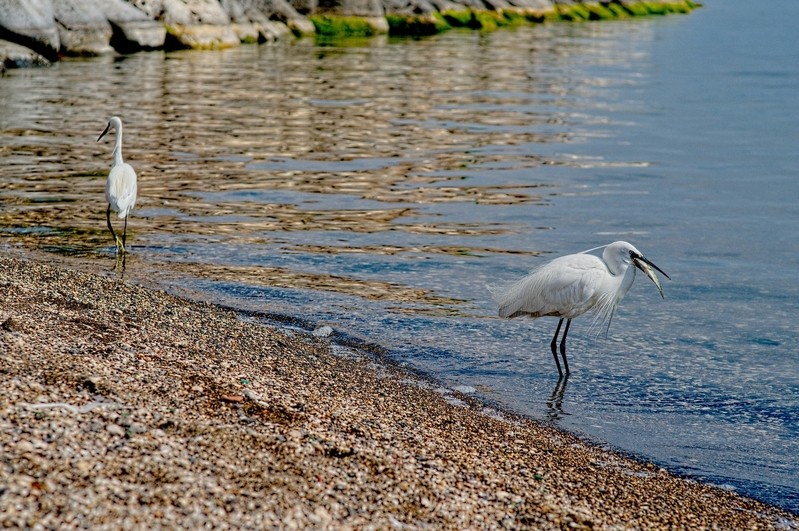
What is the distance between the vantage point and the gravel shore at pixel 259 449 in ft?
15.5

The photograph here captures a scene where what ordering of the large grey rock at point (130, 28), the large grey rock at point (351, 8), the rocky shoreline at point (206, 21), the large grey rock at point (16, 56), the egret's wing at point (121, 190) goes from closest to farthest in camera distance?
1. the egret's wing at point (121, 190)
2. the large grey rock at point (16, 56)
3. the rocky shoreline at point (206, 21)
4. the large grey rock at point (130, 28)
5. the large grey rock at point (351, 8)

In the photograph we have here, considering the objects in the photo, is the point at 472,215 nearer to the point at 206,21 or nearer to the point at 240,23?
the point at 206,21

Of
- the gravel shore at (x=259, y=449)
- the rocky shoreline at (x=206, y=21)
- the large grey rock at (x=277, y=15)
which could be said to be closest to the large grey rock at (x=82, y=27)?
the rocky shoreline at (x=206, y=21)

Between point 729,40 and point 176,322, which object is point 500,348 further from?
point 729,40

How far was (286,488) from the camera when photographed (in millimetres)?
5062

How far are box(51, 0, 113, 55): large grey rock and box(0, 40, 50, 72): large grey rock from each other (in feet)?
7.15

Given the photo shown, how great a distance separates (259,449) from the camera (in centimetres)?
550

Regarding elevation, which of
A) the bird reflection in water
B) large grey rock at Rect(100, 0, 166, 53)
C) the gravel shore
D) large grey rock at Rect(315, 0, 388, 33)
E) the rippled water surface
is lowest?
the bird reflection in water

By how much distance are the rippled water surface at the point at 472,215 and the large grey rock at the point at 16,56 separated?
2.08 ft

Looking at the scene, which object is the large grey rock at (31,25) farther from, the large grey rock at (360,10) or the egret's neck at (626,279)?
the egret's neck at (626,279)

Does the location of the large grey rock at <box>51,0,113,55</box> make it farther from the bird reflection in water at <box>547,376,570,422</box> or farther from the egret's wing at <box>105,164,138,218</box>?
the bird reflection in water at <box>547,376,570,422</box>

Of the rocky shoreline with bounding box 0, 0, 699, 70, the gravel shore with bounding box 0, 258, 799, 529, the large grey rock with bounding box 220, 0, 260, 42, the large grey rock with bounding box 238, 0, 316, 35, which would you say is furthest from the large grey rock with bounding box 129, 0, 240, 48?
the gravel shore with bounding box 0, 258, 799, 529

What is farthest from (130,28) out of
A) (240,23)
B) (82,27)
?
(240,23)

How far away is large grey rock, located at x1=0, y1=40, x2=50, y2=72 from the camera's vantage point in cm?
3050
